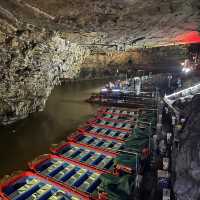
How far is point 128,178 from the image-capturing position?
17.5 feet

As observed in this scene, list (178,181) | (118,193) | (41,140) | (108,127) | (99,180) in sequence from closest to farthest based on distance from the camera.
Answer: (178,181) < (118,193) < (99,180) < (41,140) < (108,127)

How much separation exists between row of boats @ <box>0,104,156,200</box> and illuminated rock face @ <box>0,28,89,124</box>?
4240 millimetres

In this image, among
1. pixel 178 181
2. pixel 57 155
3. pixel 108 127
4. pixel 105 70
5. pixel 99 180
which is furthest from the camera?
pixel 105 70

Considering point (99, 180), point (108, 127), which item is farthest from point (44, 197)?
point (108, 127)

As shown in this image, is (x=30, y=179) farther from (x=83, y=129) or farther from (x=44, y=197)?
(x=83, y=129)

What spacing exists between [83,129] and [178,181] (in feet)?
20.7

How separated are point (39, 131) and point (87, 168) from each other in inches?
184

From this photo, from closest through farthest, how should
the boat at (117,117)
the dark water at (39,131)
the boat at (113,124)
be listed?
the dark water at (39,131) → the boat at (113,124) → the boat at (117,117)

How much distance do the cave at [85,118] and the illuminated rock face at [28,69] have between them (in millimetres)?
54

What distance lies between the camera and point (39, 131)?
10.3m

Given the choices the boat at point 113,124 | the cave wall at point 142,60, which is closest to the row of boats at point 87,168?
the boat at point 113,124

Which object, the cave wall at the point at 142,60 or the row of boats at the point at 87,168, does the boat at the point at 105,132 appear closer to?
the row of boats at the point at 87,168

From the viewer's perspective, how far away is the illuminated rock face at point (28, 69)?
9055 millimetres

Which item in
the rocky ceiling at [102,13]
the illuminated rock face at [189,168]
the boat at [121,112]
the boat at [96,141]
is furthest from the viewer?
the boat at [121,112]
